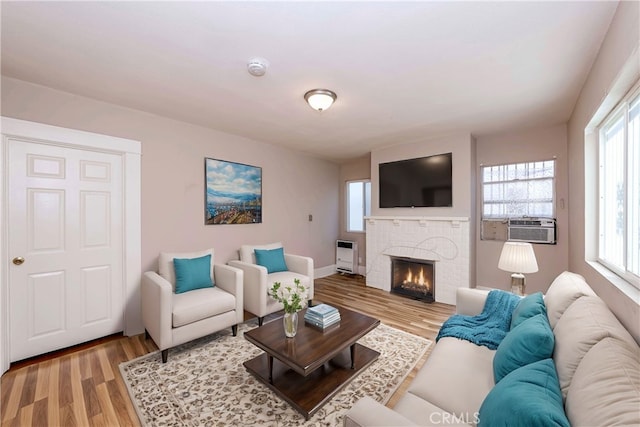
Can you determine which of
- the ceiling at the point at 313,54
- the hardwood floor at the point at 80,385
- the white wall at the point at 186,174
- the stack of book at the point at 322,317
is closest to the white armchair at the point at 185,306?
the hardwood floor at the point at 80,385

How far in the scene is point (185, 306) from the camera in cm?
242

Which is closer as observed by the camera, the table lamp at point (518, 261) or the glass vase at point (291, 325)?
the glass vase at point (291, 325)

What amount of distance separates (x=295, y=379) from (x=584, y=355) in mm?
1691

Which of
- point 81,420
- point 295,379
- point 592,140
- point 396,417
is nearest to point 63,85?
point 81,420

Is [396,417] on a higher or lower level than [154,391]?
higher

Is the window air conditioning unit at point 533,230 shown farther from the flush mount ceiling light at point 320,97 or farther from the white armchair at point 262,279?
the flush mount ceiling light at point 320,97

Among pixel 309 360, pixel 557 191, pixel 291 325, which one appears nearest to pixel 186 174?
pixel 291 325

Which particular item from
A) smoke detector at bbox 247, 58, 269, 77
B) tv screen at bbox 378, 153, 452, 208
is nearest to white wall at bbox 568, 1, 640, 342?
tv screen at bbox 378, 153, 452, 208

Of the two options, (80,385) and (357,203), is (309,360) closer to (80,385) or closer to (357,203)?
(80,385)

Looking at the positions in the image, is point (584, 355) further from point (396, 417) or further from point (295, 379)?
point (295, 379)

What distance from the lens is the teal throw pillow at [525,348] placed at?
3.75ft

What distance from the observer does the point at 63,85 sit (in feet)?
7.69

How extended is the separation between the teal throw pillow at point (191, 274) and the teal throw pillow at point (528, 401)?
2718mm

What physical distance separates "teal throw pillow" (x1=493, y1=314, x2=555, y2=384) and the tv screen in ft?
9.28
